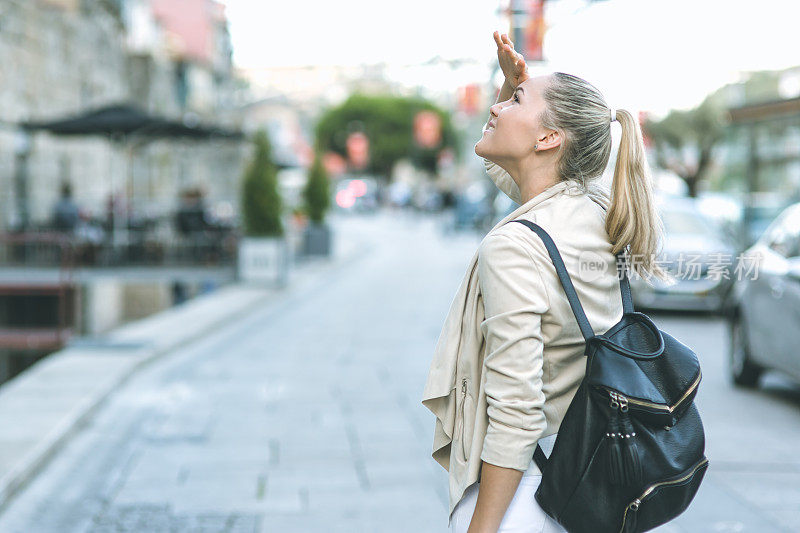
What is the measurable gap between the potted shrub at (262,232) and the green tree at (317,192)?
718 cm

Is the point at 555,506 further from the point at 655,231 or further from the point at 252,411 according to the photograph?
the point at 252,411

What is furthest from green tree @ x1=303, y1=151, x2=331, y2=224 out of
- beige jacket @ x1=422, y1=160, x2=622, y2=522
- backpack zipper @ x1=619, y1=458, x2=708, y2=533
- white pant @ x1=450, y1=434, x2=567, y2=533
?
backpack zipper @ x1=619, y1=458, x2=708, y2=533

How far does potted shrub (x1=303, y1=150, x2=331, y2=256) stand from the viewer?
78.8 feet

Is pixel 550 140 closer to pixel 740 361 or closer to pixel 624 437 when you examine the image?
pixel 624 437

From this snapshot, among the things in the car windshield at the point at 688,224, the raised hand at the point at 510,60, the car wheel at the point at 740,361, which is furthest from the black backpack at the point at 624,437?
the car windshield at the point at 688,224

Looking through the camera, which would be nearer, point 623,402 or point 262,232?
point 623,402

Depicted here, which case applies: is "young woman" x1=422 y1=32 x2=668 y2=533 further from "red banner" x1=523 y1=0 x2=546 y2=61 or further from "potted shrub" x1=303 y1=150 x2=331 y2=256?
"potted shrub" x1=303 y1=150 x2=331 y2=256

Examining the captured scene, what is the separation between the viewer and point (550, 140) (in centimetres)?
198

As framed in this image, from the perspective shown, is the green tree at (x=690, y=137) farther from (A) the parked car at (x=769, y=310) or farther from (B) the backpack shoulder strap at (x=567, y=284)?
(B) the backpack shoulder strap at (x=567, y=284)

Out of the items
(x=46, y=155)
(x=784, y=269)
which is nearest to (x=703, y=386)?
(x=784, y=269)

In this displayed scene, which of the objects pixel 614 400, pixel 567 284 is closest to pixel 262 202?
pixel 567 284

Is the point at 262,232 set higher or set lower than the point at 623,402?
lower

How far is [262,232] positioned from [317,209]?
289 inches

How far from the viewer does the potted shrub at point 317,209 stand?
945 inches
